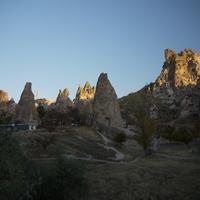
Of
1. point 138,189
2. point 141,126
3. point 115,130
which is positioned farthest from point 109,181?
point 115,130

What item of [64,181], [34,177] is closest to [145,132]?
[64,181]

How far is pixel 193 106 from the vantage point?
278 feet

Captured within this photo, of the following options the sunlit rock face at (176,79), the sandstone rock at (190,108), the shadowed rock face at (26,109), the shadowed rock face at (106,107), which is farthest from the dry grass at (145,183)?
the sunlit rock face at (176,79)

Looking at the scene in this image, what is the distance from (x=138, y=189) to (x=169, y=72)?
369ft

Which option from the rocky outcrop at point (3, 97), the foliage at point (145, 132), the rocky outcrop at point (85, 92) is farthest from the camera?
the rocky outcrop at point (85, 92)

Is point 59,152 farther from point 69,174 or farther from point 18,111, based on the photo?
point 18,111

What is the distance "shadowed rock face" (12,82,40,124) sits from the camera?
53.5 m

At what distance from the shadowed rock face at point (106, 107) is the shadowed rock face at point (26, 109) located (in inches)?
564

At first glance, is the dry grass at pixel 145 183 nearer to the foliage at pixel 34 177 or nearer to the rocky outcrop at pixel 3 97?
the foliage at pixel 34 177

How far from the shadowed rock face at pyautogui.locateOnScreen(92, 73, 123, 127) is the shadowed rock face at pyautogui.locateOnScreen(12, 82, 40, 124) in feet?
47.0

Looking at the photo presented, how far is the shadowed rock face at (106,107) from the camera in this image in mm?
49875

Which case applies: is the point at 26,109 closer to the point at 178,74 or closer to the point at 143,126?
the point at 143,126

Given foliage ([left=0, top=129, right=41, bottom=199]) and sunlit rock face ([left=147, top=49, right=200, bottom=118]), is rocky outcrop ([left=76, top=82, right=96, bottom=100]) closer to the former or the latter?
sunlit rock face ([left=147, top=49, right=200, bottom=118])

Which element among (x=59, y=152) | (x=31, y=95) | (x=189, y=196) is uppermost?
(x=31, y=95)
